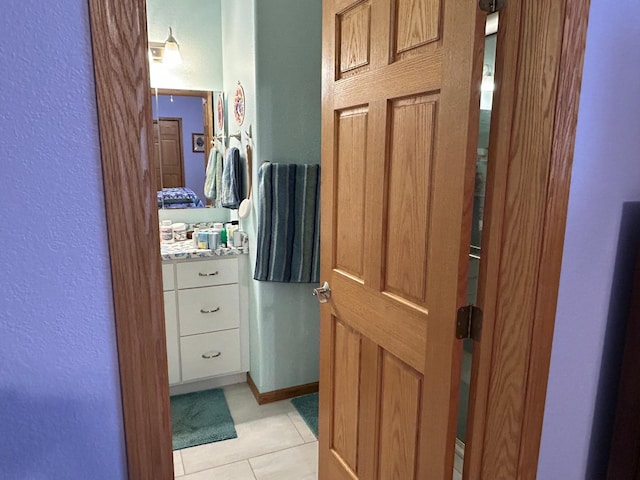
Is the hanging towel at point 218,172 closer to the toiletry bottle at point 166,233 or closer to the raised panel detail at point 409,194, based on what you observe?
the toiletry bottle at point 166,233

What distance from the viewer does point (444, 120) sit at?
111 cm

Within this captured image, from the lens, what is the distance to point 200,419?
7.97 feet

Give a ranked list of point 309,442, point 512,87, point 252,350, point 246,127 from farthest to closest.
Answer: point 252,350, point 246,127, point 309,442, point 512,87

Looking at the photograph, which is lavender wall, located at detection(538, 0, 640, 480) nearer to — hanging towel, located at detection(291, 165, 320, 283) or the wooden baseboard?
hanging towel, located at detection(291, 165, 320, 283)

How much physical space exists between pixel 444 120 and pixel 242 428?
1.94 meters

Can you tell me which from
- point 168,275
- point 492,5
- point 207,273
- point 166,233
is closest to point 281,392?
point 207,273

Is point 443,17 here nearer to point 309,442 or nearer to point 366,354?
point 366,354

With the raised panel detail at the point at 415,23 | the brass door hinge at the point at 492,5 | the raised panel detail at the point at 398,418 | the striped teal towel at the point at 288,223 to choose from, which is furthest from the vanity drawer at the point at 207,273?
the brass door hinge at the point at 492,5

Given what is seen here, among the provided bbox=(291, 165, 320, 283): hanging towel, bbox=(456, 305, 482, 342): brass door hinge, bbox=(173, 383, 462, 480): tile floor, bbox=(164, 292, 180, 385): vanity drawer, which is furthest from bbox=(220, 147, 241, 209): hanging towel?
bbox=(456, 305, 482, 342): brass door hinge

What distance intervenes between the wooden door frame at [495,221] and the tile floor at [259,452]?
1126 millimetres

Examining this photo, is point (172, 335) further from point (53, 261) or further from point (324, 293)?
point (53, 261)

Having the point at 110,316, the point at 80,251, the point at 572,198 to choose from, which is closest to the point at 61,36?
the point at 80,251

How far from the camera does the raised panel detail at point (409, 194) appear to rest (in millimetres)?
1202

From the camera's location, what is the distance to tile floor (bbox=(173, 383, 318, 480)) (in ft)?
6.64
